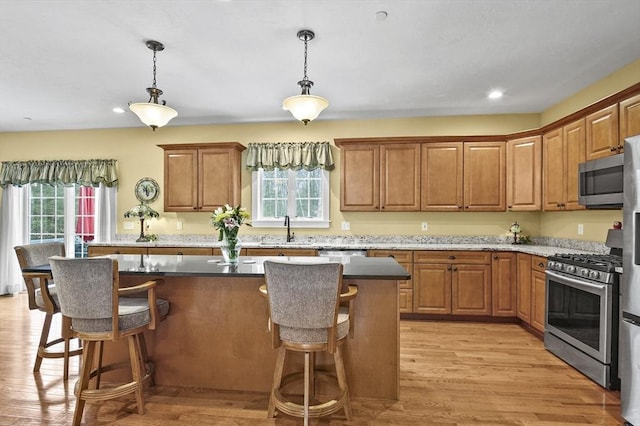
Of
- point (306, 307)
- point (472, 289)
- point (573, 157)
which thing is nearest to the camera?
point (306, 307)

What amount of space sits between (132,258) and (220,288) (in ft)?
3.36

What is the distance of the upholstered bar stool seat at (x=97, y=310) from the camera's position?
1.96 metres

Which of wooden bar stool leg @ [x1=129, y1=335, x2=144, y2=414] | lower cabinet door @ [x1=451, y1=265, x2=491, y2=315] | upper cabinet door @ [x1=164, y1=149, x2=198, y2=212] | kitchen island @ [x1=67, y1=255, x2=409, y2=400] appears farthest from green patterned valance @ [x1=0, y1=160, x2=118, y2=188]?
lower cabinet door @ [x1=451, y1=265, x2=491, y2=315]

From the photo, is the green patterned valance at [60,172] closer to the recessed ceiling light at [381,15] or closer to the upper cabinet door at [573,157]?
the recessed ceiling light at [381,15]

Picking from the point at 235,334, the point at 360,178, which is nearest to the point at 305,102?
the point at 235,334

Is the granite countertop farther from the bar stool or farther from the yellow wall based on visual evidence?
the bar stool

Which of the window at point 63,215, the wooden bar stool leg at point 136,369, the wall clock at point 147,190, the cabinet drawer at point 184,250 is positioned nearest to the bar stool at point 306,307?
the wooden bar stool leg at point 136,369

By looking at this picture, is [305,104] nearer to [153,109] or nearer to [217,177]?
[153,109]

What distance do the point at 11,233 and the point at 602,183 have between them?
7868 millimetres

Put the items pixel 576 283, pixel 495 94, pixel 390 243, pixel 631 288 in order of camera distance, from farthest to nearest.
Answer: pixel 390 243
pixel 495 94
pixel 576 283
pixel 631 288

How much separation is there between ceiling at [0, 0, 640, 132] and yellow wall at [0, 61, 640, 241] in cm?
28

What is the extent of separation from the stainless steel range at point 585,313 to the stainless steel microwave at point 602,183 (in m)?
0.48

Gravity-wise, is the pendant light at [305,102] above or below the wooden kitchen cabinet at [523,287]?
above

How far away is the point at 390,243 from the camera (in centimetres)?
472
